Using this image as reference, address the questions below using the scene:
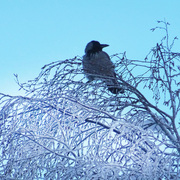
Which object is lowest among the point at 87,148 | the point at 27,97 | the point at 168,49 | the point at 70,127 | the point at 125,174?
the point at 125,174

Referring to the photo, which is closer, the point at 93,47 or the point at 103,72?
the point at 103,72

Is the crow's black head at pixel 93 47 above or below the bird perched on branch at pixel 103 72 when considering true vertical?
above

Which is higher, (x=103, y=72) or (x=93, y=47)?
(x=93, y=47)

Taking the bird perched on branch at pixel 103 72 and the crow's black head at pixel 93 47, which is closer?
the bird perched on branch at pixel 103 72

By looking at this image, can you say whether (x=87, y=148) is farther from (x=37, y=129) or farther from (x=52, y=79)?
(x=52, y=79)

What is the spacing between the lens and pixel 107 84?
7.64m

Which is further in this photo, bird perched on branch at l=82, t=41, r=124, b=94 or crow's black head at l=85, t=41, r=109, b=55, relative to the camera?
crow's black head at l=85, t=41, r=109, b=55

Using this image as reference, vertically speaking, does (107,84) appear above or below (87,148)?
above

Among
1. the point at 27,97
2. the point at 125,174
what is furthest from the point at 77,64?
the point at 125,174

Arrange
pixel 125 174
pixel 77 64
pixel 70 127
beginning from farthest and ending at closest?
pixel 77 64, pixel 70 127, pixel 125 174

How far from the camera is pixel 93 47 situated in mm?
11492

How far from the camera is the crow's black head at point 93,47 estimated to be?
1129 cm

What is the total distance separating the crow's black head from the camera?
1129cm

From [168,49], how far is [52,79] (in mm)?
2299
